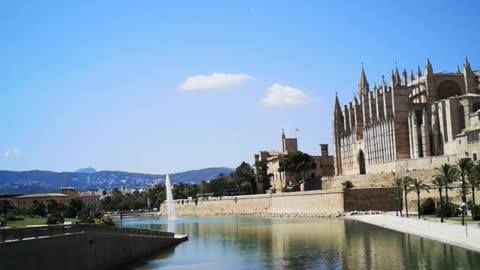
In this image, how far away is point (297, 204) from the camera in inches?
2931

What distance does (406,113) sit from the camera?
73000 millimetres

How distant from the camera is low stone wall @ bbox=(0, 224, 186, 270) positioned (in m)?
17.8

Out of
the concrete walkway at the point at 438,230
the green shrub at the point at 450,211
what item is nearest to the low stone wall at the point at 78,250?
the concrete walkway at the point at 438,230

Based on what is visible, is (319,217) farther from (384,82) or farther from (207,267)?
(207,267)

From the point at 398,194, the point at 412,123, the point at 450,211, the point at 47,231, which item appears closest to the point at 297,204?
the point at 412,123

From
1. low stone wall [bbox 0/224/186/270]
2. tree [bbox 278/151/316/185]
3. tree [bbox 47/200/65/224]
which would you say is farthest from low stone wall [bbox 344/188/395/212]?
low stone wall [bbox 0/224/186/270]

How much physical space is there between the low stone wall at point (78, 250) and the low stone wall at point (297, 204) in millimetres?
34650

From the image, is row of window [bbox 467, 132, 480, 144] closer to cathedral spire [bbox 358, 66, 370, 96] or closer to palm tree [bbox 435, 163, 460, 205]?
palm tree [bbox 435, 163, 460, 205]

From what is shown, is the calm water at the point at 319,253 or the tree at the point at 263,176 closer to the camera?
the calm water at the point at 319,253

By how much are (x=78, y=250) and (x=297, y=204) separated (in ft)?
176

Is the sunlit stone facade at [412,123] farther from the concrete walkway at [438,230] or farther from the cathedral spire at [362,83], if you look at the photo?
the concrete walkway at [438,230]

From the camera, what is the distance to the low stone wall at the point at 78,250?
17.8 m

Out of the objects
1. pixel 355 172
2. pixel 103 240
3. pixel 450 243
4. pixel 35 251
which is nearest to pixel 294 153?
pixel 355 172

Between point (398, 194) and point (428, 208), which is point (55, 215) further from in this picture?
point (398, 194)
